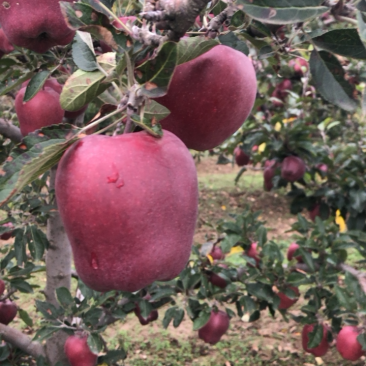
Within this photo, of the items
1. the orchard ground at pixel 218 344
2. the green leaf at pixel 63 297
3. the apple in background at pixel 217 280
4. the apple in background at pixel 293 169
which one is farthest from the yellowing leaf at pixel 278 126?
the green leaf at pixel 63 297

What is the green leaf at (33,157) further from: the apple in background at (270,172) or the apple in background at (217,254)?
the apple in background at (270,172)

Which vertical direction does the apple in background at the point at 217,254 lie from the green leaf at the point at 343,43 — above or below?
below

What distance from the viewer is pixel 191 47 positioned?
52cm

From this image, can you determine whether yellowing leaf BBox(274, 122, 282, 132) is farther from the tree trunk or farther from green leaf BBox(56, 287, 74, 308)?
green leaf BBox(56, 287, 74, 308)

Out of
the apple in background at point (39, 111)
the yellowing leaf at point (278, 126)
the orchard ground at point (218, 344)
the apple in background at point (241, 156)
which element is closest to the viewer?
the apple in background at point (39, 111)

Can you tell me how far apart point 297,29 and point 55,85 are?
2.06 feet

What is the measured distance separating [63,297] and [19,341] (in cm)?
33

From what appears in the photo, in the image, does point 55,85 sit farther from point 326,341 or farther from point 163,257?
point 326,341

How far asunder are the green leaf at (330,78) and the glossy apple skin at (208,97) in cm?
11

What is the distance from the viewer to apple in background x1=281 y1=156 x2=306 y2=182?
2.49 m

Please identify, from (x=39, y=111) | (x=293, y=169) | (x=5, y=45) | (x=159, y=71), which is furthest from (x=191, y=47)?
(x=293, y=169)

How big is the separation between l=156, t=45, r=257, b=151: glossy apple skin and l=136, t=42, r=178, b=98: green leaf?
88 mm

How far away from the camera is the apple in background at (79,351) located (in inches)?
53.2

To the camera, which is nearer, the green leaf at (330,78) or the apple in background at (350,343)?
the green leaf at (330,78)
